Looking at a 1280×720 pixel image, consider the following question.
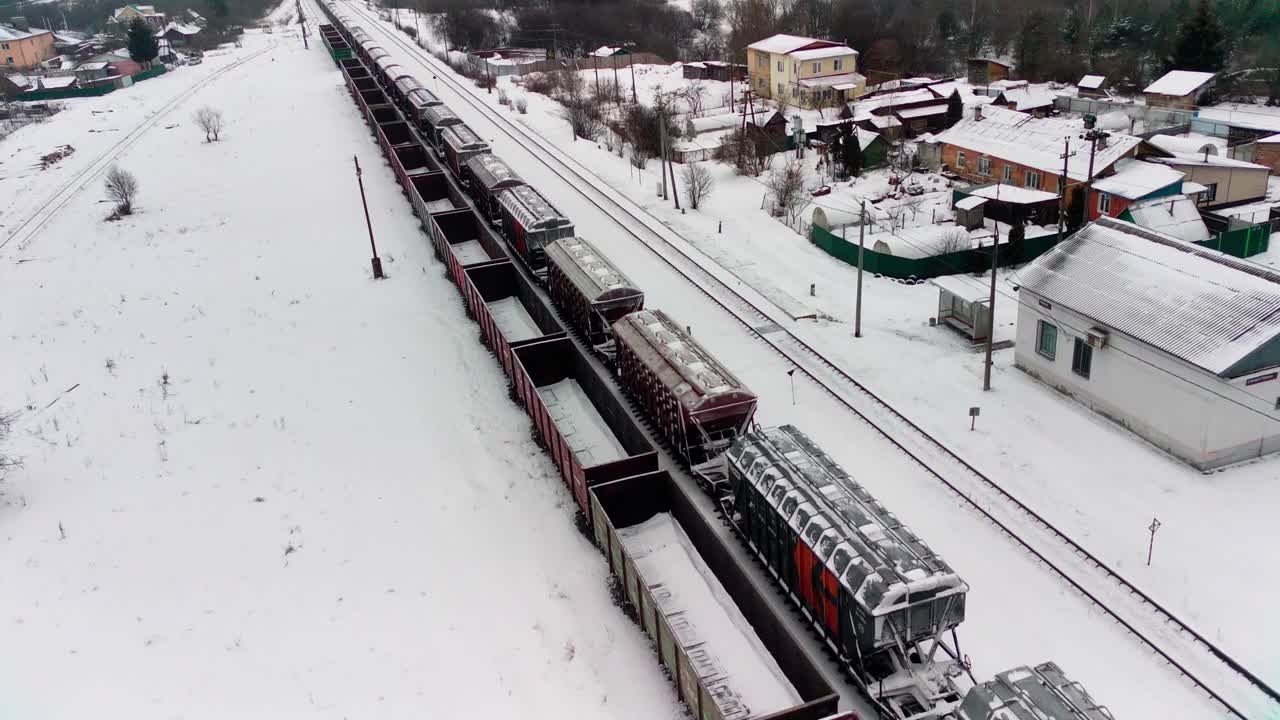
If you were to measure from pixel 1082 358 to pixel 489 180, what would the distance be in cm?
2689

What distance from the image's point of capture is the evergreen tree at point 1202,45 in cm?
6994

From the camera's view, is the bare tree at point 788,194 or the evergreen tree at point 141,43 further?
the evergreen tree at point 141,43

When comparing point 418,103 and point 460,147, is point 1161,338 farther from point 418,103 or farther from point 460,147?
point 418,103

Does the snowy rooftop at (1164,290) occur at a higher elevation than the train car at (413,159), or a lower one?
lower

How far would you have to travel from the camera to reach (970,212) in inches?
1698

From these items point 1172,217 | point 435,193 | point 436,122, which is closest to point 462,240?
point 435,193

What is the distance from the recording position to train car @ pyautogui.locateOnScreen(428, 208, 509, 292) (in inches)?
1486

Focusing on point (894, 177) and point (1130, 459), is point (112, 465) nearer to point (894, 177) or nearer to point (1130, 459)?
point (1130, 459)

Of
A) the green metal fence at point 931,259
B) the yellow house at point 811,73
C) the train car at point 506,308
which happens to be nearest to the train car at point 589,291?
the train car at point 506,308

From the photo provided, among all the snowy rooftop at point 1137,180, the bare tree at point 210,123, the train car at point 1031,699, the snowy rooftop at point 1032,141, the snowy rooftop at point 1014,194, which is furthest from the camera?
the bare tree at point 210,123

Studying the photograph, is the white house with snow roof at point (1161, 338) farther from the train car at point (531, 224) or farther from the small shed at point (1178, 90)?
the small shed at point (1178, 90)

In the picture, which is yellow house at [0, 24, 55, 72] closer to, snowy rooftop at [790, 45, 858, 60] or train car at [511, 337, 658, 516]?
snowy rooftop at [790, 45, 858, 60]

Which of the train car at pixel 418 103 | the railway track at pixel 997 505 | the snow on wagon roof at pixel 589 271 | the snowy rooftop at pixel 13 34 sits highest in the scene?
the snowy rooftop at pixel 13 34

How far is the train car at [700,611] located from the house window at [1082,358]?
42.9 feet
